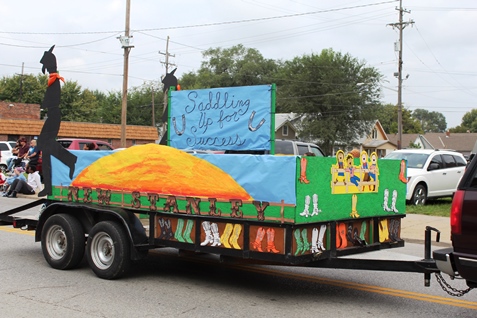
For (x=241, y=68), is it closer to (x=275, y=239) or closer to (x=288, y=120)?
(x=288, y=120)

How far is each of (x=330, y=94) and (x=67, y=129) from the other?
26.3 meters

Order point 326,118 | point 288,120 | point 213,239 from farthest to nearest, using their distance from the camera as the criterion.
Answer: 1. point 288,120
2. point 326,118
3. point 213,239

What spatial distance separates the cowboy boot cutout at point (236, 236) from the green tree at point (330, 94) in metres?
50.6

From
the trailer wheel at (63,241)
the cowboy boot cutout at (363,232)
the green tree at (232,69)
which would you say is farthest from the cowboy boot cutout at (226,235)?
the green tree at (232,69)

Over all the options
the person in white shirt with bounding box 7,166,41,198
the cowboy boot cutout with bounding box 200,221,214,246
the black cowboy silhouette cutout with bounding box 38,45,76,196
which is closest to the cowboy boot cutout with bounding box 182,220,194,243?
the cowboy boot cutout with bounding box 200,221,214,246

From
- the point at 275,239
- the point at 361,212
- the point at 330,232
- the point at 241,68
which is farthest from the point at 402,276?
the point at 241,68

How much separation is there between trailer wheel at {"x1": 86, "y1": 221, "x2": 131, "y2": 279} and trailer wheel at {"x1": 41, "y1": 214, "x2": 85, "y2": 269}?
347mm

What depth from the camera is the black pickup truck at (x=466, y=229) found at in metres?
4.69

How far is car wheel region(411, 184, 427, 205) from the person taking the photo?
1741 cm

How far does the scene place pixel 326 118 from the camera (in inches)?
2267

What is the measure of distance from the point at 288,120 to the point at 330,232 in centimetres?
5560

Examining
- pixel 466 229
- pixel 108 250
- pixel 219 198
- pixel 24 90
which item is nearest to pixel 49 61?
pixel 108 250

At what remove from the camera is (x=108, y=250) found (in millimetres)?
7312

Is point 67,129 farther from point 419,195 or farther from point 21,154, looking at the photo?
point 419,195
